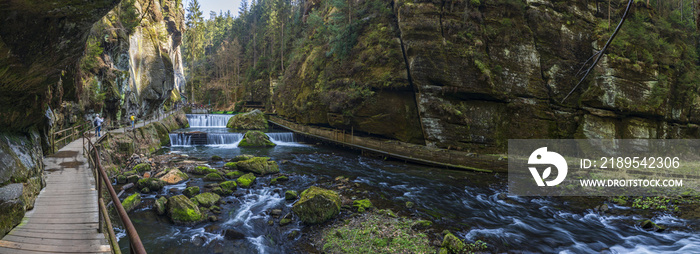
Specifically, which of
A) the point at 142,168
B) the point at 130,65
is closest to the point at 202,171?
the point at 142,168

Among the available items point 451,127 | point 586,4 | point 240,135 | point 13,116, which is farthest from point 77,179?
point 586,4

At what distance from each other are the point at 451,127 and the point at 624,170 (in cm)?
1012

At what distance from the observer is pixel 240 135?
30.3 m

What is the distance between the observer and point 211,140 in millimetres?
28578

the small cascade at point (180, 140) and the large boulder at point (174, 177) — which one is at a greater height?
the small cascade at point (180, 140)

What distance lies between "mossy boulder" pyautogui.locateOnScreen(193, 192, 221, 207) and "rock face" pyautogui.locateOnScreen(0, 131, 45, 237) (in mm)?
4521

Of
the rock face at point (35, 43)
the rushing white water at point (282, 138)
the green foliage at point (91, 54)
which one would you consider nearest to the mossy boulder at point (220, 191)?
the rock face at point (35, 43)

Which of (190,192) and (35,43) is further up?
(35,43)

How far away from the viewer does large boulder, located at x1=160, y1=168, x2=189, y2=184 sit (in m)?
13.8

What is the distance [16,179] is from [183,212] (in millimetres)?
4357

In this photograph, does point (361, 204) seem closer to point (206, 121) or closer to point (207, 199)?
point (207, 199)

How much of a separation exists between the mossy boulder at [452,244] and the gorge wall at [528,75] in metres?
13.6

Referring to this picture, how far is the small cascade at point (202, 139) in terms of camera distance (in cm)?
2711

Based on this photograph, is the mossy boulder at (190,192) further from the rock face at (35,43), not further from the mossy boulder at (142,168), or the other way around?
the rock face at (35,43)
